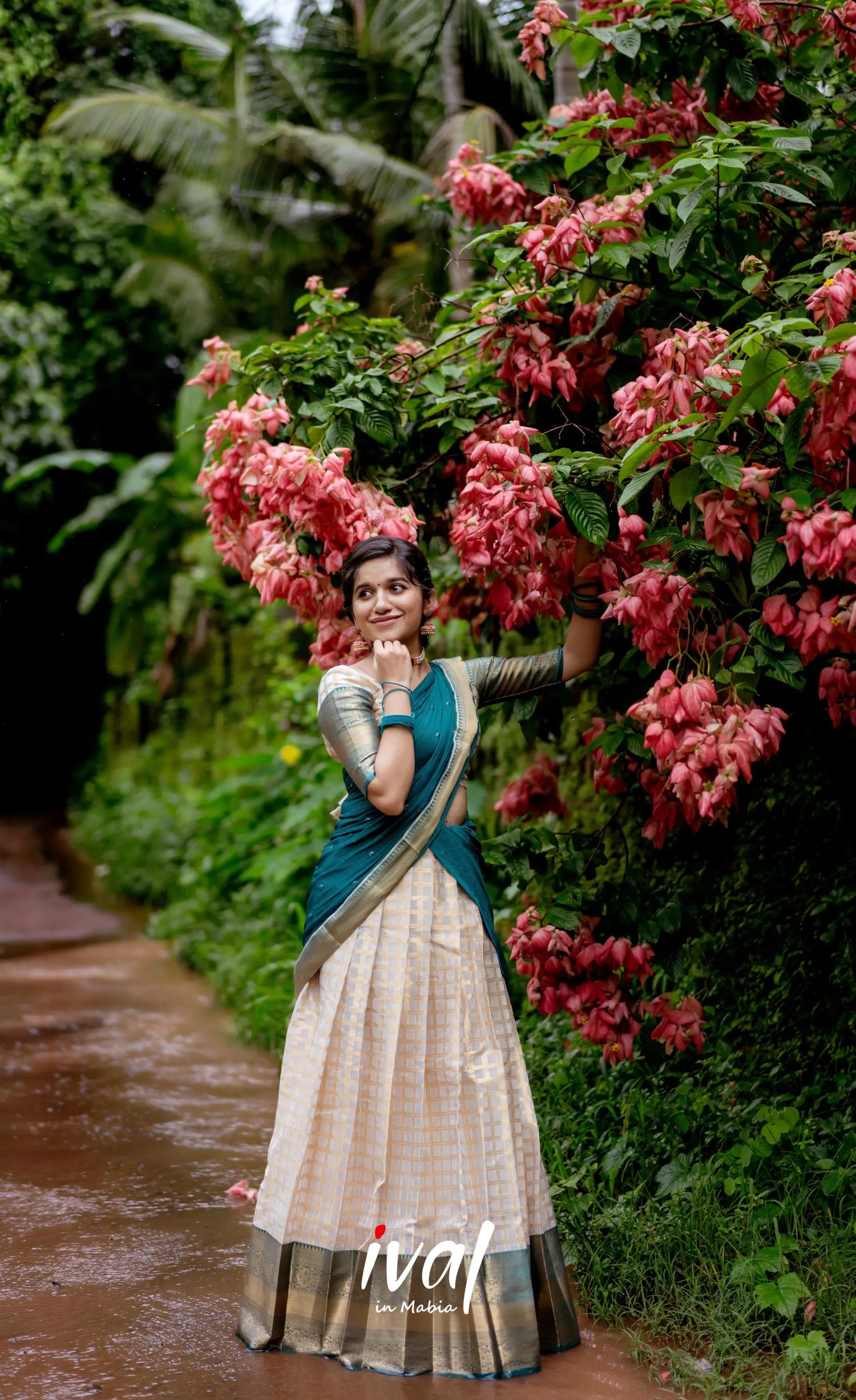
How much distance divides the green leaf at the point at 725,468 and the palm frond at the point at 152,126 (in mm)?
10283

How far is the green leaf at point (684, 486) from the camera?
8.50 feet

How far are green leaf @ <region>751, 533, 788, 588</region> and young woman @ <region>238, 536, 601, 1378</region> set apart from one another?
75 centimetres

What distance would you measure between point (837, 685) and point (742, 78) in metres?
1.80

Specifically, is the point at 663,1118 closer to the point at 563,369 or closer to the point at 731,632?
the point at 731,632

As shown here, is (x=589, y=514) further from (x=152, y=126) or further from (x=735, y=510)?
(x=152, y=126)

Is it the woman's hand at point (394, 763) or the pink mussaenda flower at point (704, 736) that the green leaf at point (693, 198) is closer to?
the pink mussaenda flower at point (704, 736)

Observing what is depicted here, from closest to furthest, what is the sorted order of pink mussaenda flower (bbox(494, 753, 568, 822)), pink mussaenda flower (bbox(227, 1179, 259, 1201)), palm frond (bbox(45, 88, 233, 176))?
pink mussaenda flower (bbox(227, 1179, 259, 1201)) → pink mussaenda flower (bbox(494, 753, 568, 822)) → palm frond (bbox(45, 88, 233, 176))

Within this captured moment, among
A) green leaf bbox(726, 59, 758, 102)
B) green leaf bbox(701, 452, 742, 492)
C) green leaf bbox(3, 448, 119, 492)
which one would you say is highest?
green leaf bbox(726, 59, 758, 102)

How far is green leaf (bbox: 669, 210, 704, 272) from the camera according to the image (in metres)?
2.91

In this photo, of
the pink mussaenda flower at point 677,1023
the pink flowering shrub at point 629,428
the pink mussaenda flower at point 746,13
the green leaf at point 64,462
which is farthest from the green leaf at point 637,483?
the green leaf at point 64,462

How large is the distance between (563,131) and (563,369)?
642mm

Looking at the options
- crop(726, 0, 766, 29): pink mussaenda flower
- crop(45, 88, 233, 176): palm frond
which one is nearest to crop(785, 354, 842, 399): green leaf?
crop(726, 0, 766, 29): pink mussaenda flower

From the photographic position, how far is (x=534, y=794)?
4062 mm
